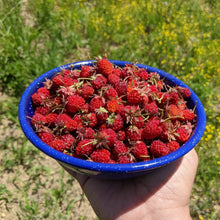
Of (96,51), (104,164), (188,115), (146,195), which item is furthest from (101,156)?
(96,51)

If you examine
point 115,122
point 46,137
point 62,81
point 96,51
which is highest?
point 62,81

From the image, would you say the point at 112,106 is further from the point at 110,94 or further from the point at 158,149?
the point at 158,149

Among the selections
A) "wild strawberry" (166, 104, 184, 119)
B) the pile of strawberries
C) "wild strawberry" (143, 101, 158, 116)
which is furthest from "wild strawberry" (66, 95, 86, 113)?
"wild strawberry" (166, 104, 184, 119)

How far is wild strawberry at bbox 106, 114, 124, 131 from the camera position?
1186 millimetres

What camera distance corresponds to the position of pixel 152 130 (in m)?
1.16

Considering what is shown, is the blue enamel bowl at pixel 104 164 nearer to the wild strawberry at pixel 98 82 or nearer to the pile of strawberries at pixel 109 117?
the pile of strawberries at pixel 109 117

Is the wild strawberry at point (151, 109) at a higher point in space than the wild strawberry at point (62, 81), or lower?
lower

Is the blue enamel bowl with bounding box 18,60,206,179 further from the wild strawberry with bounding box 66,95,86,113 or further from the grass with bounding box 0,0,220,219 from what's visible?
the grass with bounding box 0,0,220,219

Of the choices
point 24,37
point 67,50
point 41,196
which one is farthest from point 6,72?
point 41,196

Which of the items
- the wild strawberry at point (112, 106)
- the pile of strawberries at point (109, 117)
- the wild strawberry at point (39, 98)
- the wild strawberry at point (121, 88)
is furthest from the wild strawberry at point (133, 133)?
the wild strawberry at point (39, 98)

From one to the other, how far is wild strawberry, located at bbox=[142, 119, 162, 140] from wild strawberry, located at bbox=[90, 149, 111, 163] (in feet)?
0.72

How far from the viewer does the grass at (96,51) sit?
7.86 ft

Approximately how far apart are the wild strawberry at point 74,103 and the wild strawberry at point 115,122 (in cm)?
18

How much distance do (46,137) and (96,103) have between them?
326 millimetres
